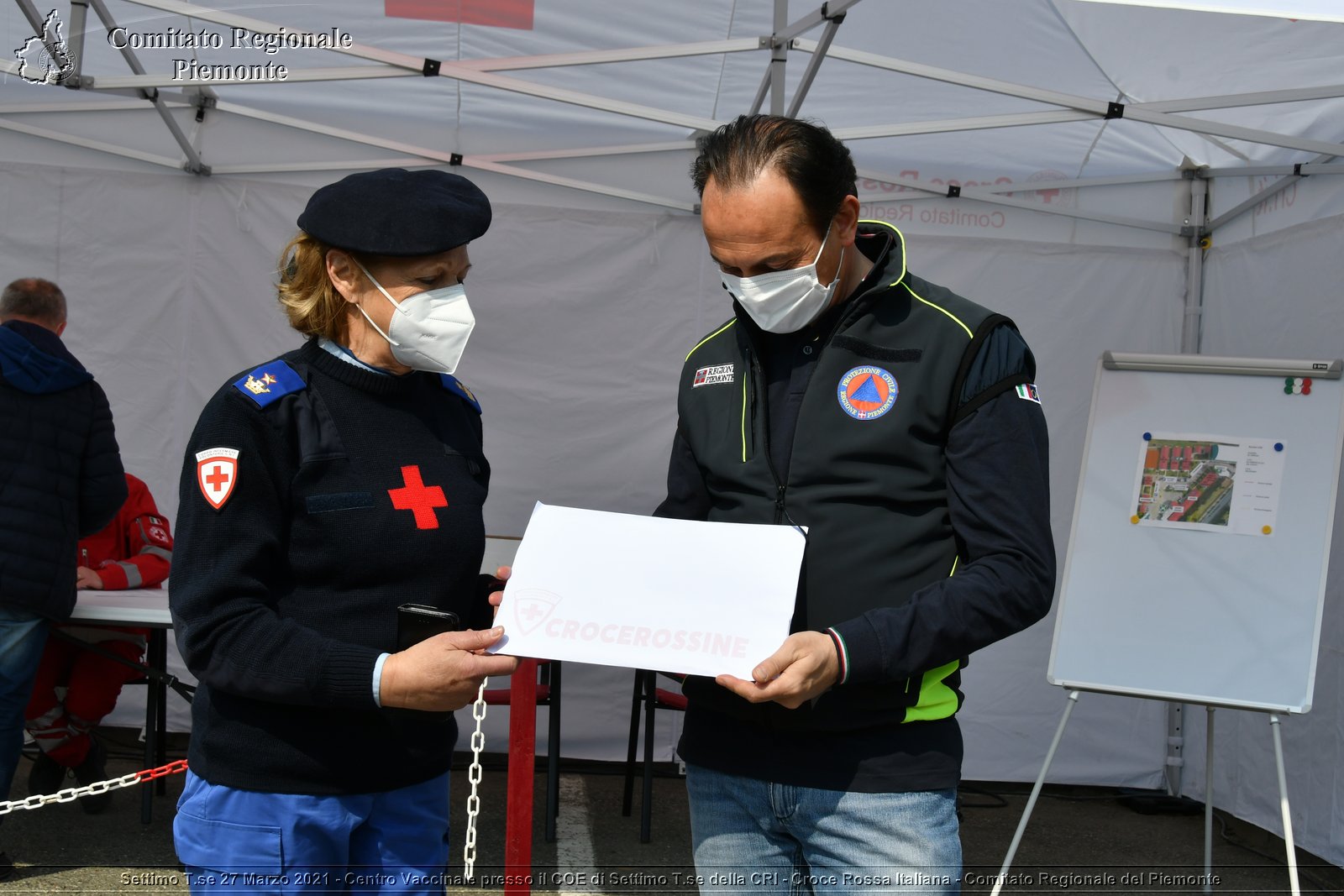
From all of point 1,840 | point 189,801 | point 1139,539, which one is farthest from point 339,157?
point 189,801

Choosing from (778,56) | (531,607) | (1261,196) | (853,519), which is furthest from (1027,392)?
(1261,196)

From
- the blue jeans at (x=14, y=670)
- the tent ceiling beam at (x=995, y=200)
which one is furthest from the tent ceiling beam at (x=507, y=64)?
the blue jeans at (x=14, y=670)

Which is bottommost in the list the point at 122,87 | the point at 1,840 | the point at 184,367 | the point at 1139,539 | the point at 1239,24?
the point at 1,840

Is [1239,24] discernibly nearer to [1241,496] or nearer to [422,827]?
[1241,496]

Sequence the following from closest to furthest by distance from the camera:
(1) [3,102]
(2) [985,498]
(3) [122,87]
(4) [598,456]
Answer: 1. (2) [985,498]
2. (3) [122,87]
3. (1) [3,102]
4. (4) [598,456]

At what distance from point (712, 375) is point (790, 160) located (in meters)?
0.35

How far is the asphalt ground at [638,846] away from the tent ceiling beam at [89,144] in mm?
2711

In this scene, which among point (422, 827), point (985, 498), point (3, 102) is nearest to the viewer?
point (985, 498)

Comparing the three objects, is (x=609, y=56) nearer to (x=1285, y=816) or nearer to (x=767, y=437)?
(x=767, y=437)

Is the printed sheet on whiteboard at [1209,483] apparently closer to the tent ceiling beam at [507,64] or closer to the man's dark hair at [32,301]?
the tent ceiling beam at [507,64]

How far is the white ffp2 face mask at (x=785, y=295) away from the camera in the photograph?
156 centimetres

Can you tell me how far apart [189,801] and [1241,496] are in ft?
11.0

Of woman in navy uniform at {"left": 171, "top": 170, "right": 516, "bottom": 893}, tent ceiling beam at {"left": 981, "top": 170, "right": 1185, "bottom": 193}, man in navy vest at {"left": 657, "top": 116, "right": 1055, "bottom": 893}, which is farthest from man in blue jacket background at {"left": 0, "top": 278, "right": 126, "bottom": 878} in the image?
tent ceiling beam at {"left": 981, "top": 170, "right": 1185, "bottom": 193}

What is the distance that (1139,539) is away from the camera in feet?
12.4
